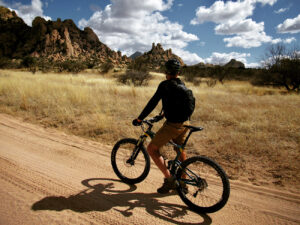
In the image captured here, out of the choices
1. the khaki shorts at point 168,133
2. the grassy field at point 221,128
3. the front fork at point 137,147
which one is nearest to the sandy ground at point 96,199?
the front fork at point 137,147

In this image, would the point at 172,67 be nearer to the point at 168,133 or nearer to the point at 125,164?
the point at 168,133

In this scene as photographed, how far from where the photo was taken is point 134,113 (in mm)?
7715

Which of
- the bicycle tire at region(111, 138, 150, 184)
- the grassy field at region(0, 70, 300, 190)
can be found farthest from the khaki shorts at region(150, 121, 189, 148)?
the grassy field at region(0, 70, 300, 190)

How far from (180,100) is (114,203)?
6.09 ft

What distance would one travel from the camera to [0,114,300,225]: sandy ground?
2.46 m

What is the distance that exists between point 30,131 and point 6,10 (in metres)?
131

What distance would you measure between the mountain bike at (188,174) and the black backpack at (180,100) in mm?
236

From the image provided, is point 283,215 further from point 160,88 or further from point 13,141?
point 13,141

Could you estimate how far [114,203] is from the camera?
9.11 ft

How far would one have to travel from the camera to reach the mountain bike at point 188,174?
98.9 inches

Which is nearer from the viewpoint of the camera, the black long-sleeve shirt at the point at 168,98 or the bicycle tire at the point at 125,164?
the black long-sleeve shirt at the point at 168,98

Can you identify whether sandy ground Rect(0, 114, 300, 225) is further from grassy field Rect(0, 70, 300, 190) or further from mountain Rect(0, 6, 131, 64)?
mountain Rect(0, 6, 131, 64)

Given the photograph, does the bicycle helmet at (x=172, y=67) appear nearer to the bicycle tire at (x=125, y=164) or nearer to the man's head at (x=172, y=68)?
the man's head at (x=172, y=68)

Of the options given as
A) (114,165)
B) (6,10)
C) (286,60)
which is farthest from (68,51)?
(114,165)
